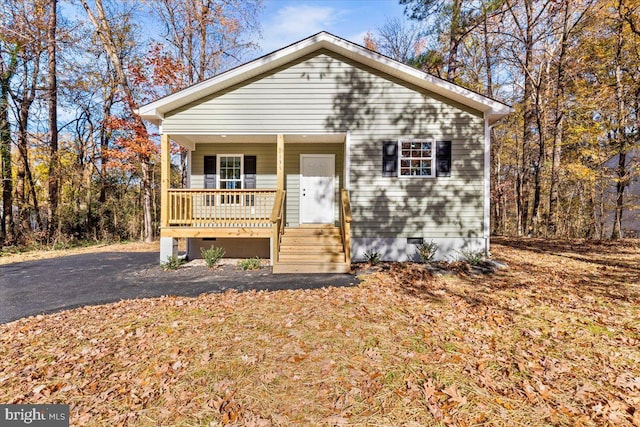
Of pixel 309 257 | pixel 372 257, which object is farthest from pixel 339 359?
pixel 372 257

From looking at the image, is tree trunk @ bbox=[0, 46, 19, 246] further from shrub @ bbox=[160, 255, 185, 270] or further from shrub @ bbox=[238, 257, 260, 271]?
shrub @ bbox=[238, 257, 260, 271]

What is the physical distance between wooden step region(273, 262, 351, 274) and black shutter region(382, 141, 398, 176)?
293cm

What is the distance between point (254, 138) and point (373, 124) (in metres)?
3.43

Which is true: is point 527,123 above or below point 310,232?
above

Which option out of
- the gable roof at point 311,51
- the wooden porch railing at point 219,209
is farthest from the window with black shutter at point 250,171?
the gable roof at point 311,51

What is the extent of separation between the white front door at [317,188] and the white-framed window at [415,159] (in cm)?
218

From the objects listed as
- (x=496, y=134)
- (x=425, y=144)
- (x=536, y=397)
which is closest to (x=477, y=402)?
(x=536, y=397)

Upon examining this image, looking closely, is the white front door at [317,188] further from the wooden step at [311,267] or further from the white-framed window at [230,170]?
the wooden step at [311,267]

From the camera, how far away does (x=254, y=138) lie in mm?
8945

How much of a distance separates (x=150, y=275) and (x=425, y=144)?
788 cm

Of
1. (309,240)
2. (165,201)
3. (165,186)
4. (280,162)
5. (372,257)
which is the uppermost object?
(280,162)

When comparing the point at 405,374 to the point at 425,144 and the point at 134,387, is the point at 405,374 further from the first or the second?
the point at 425,144

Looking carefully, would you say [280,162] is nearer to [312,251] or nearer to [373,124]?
[312,251]

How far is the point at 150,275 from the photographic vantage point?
7.41 m
